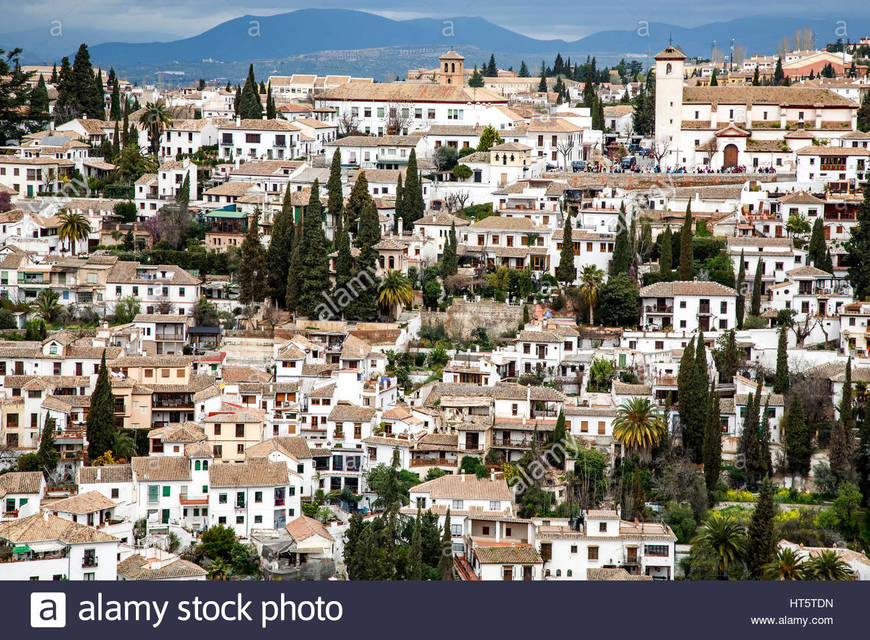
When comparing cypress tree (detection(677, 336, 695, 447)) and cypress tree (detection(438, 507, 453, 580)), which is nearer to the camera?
cypress tree (detection(438, 507, 453, 580))

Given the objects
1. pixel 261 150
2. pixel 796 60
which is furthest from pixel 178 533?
pixel 796 60

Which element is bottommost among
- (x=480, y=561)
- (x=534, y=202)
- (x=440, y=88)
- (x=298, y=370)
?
(x=480, y=561)

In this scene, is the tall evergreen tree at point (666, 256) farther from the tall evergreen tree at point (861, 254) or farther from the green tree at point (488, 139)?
the green tree at point (488, 139)

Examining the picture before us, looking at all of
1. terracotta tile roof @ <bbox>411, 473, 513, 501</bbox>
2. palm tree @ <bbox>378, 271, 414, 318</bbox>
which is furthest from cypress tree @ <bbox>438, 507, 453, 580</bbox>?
palm tree @ <bbox>378, 271, 414, 318</bbox>

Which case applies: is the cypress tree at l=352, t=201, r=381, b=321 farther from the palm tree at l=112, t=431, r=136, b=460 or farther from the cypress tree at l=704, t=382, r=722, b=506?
the cypress tree at l=704, t=382, r=722, b=506

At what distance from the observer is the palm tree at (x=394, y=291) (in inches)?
1903

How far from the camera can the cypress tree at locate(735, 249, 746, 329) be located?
46.9 meters

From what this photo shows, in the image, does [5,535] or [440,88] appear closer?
[5,535]

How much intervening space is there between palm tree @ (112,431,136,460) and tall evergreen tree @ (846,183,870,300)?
24030 millimetres

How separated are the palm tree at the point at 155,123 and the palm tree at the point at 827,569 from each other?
3894 cm

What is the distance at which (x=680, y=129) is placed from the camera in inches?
2473

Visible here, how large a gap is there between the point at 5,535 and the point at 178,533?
14.9ft

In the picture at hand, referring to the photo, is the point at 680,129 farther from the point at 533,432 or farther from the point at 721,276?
the point at 533,432

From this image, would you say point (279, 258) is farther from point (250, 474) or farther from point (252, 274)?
point (250, 474)
